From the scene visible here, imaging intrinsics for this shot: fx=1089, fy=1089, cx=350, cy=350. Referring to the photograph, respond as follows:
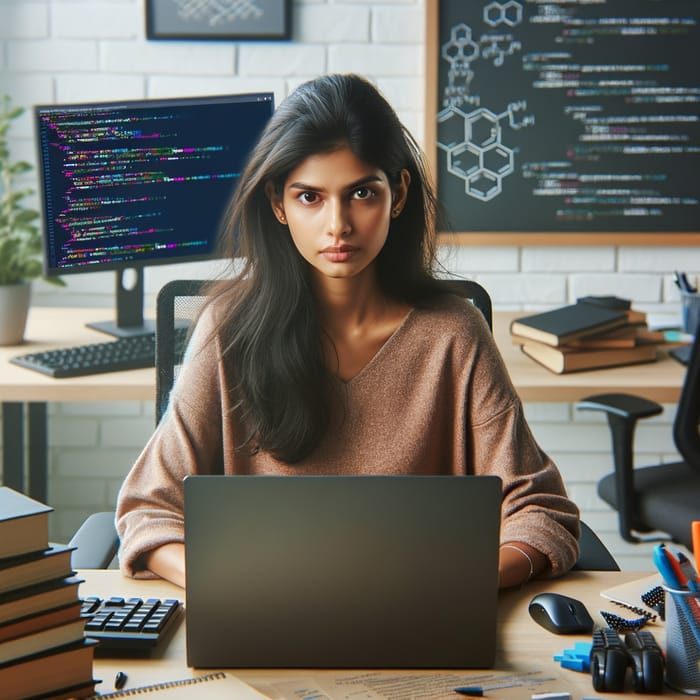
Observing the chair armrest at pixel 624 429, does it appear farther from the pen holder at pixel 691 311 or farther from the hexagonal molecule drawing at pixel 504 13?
the hexagonal molecule drawing at pixel 504 13

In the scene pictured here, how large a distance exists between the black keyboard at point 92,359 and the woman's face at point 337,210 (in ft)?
2.70

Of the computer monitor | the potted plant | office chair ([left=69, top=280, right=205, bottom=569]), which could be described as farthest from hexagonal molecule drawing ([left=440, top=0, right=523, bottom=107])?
office chair ([left=69, top=280, right=205, bottom=569])

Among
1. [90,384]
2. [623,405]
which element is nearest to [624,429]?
[623,405]

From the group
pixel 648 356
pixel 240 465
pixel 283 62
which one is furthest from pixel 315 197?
pixel 283 62

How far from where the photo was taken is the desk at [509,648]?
97 centimetres

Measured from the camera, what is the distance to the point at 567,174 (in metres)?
2.81

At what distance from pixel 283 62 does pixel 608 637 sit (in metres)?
2.02

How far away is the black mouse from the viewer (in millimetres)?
1086

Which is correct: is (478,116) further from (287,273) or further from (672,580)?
(672,580)

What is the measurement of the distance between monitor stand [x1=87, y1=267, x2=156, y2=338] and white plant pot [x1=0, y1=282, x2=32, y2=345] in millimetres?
188

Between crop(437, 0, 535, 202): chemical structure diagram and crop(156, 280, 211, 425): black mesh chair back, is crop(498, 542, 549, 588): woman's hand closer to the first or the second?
crop(156, 280, 211, 425): black mesh chair back

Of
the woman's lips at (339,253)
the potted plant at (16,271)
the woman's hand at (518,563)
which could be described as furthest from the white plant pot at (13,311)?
the woman's hand at (518,563)

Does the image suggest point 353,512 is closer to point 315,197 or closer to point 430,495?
point 430,495

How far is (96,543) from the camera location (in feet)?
4.75
